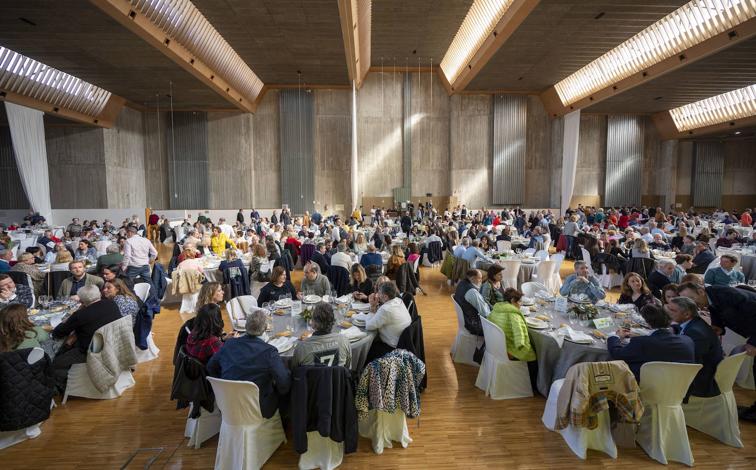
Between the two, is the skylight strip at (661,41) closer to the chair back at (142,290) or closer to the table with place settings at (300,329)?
the table with place settings at (300,329)

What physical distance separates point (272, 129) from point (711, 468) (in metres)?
20.0

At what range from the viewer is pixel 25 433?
3826mm

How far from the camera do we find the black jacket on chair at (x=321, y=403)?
3.07 metres

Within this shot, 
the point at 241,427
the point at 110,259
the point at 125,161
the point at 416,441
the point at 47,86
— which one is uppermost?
the point at 47,86

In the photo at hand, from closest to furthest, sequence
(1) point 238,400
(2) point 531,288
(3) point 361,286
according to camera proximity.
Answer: (1) point 238,400 < (3) point 361,286 < (2) point 531,288

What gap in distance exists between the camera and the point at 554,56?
Result: 14492 millimetres

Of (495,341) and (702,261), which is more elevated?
(702,261)

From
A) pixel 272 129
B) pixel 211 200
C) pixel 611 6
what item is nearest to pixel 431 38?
pixel 611 6

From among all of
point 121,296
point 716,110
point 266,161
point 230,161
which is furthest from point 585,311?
point 716,110

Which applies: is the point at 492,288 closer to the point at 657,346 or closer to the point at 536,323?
Answer: the point at 536,323

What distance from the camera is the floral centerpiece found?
171 inches

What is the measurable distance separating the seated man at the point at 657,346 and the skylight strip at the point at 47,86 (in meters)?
16.1

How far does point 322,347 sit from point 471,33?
1522cm

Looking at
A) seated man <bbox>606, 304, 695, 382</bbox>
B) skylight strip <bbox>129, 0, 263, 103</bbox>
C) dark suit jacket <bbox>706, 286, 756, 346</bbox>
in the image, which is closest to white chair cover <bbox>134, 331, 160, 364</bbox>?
seated man <bbox>606, 304, 695, 382</bbox>
